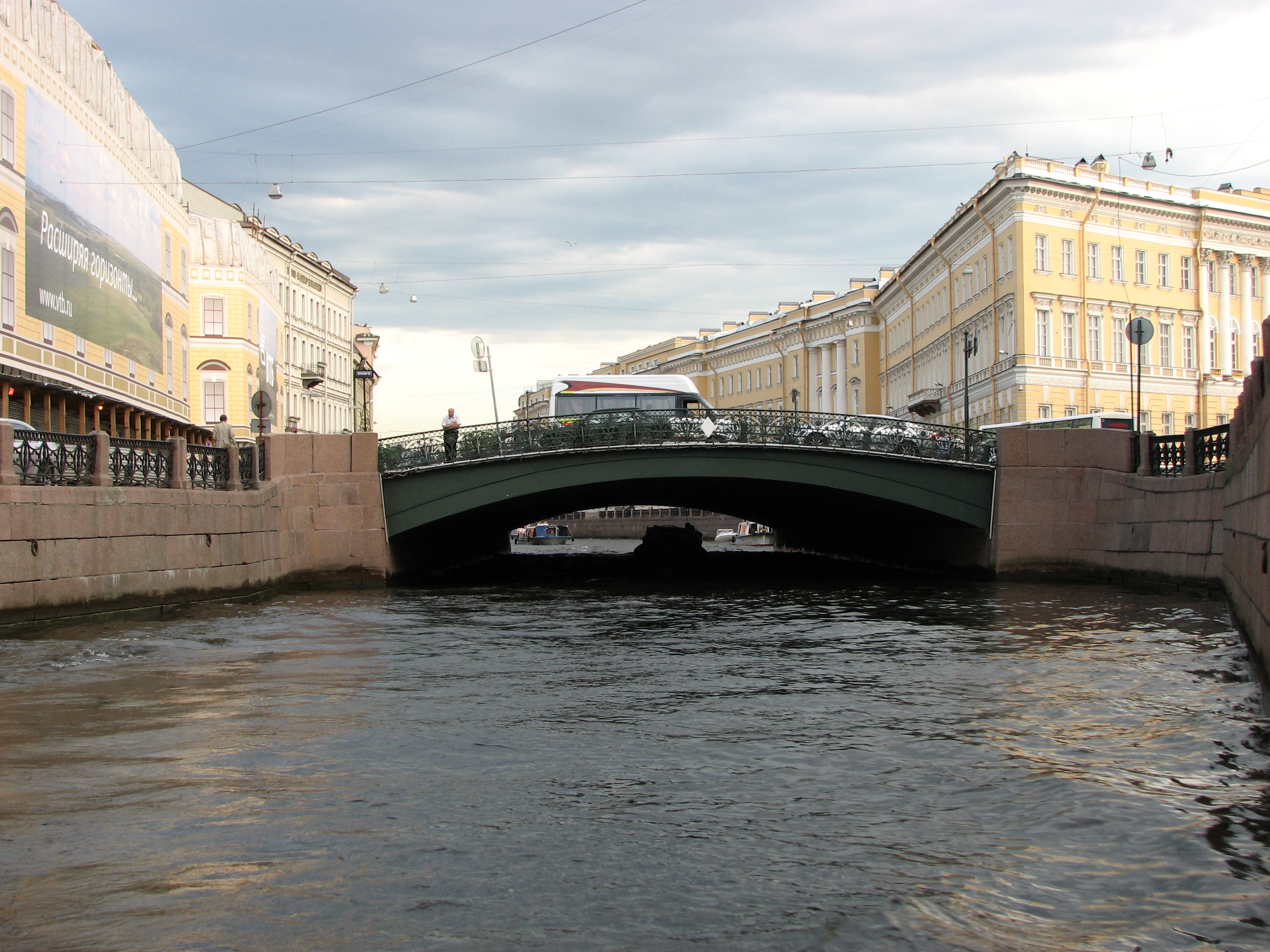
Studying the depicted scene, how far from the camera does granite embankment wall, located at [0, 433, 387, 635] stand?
14.4 m

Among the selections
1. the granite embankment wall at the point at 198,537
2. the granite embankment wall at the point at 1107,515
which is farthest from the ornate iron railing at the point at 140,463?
the granite embankment wall at the point at 1107,515

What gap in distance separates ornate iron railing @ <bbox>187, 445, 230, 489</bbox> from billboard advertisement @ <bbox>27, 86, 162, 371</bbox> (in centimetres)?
560

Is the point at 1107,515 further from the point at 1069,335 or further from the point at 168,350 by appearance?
the point at 168,350

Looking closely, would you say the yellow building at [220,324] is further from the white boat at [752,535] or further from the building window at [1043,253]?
the building window at [1043,253]

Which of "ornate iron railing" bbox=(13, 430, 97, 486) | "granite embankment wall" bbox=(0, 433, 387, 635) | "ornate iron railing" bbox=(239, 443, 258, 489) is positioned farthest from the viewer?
"ornate iron railing" bbox=(239, 443, 258, 489)

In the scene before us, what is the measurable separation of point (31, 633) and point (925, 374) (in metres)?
46.1

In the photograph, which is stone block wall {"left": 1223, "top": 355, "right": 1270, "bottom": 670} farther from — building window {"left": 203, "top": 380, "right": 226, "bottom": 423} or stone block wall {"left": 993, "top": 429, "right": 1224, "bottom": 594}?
building window {"left": 203, "top": 380, "right": 226, "bottom": 423}

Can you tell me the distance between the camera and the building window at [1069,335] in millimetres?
42438

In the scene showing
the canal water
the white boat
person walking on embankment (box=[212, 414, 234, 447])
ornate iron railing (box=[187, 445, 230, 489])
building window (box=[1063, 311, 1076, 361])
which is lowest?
the white boat

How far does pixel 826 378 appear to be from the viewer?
73.8 meters

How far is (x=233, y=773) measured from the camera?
7289 mm

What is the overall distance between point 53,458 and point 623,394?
1531 cm

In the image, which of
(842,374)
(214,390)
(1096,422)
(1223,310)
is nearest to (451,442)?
(1096,422)

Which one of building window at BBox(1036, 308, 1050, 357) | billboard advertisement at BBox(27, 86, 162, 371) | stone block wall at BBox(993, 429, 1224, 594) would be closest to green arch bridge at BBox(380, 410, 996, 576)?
stone block wall at BBox(993, 429, 1224, 594)
